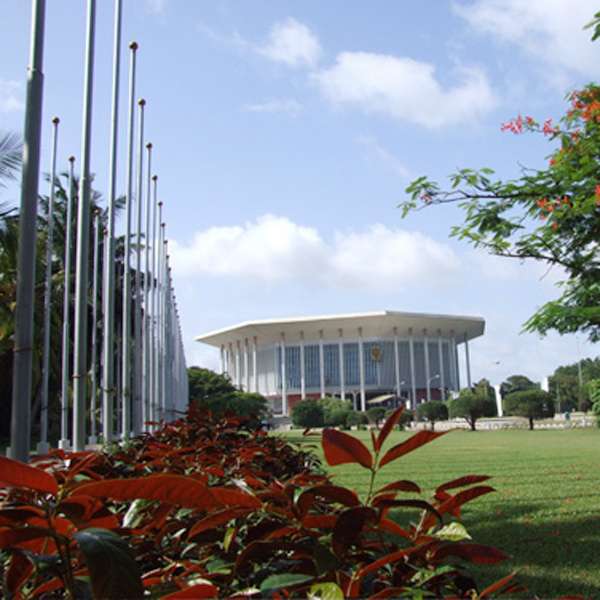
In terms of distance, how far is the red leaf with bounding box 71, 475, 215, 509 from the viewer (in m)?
0.74

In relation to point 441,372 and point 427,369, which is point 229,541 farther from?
point 441,372

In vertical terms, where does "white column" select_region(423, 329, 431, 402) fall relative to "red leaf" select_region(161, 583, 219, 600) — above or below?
above

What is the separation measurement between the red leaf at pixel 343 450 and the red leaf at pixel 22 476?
33 cm

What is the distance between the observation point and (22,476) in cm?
76

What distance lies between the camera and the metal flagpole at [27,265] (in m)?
4.13

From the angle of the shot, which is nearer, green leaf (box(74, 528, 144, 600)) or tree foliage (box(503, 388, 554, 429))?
green leaf (box(74, 528, 144, 600))

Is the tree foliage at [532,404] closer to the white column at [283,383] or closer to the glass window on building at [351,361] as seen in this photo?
the glass window on building at [351,361]

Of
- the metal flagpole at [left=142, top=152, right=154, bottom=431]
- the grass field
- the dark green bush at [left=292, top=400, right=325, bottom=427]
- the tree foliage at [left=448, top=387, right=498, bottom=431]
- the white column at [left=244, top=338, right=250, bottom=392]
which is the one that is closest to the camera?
the grass field

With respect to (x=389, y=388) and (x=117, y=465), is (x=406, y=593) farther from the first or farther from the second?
(x=389, y=388)

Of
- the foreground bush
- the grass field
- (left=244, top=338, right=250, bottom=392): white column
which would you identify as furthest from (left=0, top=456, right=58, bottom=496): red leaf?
(left=244, top=338, right=250, bottom=392): white column

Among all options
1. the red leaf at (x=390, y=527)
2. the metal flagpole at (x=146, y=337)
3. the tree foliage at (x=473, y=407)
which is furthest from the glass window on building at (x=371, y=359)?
the red leaf at (x=390, y=527)

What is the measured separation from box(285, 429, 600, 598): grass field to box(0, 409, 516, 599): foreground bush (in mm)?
2970

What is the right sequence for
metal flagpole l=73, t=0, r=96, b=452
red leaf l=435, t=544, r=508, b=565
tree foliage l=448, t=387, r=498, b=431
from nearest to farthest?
red leaf l=435, t=544, r=508, b=565 < metal flagpole l=73, t=0, r=96, b=452 < tree foliage l=448, t=387, r=498, b=431

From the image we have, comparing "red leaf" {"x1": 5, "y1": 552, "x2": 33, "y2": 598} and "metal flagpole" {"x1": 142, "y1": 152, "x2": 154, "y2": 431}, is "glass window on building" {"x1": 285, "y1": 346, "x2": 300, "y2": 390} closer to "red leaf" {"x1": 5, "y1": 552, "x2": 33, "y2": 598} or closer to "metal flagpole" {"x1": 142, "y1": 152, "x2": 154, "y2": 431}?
"metal flagpole" {"x1": 142, "y1": 152, "x2": 154, "y2": 431}
